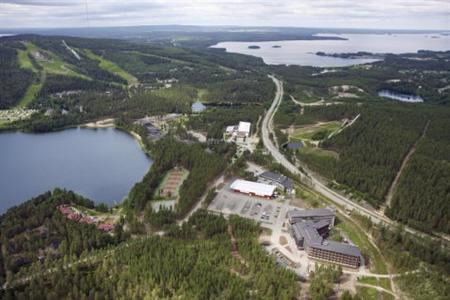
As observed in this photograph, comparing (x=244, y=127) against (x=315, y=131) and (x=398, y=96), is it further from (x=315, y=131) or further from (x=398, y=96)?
(x=398, y=96)

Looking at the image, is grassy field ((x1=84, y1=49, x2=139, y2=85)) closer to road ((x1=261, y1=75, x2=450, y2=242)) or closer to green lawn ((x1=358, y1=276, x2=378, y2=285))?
road ((x1=261, y1=75, x2=450, y2=242))

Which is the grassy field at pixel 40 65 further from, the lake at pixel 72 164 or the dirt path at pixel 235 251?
the dirt path at pixel 235 251

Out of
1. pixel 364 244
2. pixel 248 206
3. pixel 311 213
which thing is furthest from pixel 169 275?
pixel 364 244

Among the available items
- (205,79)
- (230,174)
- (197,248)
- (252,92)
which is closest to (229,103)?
(252,92)

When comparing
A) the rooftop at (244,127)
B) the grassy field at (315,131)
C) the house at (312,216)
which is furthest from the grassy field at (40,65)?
the house at (312,216)

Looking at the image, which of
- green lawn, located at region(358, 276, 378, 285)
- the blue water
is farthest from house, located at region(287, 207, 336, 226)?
the blue water
